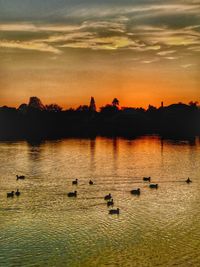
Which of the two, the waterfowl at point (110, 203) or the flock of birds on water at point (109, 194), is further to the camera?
the waterfowl at point (110, 203)

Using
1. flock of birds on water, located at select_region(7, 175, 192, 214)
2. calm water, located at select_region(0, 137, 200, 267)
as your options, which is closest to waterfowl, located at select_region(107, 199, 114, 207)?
flock of birds on water, located at select_region(7, 175, 192, 214)

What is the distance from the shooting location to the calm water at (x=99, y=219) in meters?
44.1

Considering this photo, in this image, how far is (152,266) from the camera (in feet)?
136

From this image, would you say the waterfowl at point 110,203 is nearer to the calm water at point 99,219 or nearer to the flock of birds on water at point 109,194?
the flock of birds on water at point 109,194

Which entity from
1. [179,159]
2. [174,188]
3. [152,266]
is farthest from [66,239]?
[179,159]

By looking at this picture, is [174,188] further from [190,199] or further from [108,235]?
[108,235]

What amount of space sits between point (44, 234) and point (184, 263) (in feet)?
52.8

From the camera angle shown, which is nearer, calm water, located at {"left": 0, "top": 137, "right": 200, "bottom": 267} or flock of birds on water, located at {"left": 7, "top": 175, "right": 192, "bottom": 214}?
calm water, located at {"left": 0, "top": 137, "right": 200, "bottom": 267}

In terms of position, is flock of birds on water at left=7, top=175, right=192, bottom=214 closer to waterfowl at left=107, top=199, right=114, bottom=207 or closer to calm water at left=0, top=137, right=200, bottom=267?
A: waterfowl at left=107, top=199, right=114, bottom=207

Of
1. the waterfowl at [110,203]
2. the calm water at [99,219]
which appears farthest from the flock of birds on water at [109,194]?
the calm water at [99,219]

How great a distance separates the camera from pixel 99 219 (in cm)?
5578

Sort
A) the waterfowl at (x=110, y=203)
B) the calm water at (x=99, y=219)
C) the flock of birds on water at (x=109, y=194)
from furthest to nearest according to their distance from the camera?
1. the waterfowl at (x=110, y=203)
2. the flock of birds on water at (x=109, y=194)
3. the calm water at (x=99, y=219)

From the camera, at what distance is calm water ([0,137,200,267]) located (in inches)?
1736

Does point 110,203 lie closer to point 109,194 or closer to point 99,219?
A: point 109,194
